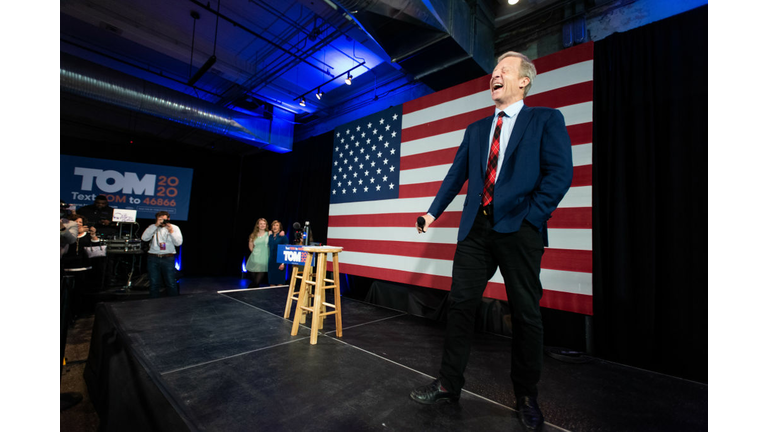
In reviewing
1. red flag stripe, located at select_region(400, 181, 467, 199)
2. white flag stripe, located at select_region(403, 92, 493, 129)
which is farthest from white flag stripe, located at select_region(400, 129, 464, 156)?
red flag stripe, located at select_region(400, 181, 467, 199)

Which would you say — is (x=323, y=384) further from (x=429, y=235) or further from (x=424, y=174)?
(x=424, y=174)

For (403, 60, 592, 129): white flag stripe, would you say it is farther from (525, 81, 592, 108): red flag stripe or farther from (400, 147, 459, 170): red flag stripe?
(400, 147, 459, 170): red flag stripe

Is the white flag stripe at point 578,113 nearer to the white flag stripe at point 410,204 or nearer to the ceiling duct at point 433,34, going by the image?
the white flag stripe at point 410,204

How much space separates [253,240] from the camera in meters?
4.62

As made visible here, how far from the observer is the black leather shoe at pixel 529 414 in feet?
3.76

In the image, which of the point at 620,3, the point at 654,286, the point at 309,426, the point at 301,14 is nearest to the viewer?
the point at 309,426

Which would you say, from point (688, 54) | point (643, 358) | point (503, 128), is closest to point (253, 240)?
point (503, 128)

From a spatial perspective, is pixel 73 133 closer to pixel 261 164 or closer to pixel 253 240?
pixel 261 164

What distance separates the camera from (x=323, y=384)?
4.66ft

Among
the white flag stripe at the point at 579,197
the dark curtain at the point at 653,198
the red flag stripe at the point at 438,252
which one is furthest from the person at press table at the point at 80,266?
the dark curtain at the point at 653,198

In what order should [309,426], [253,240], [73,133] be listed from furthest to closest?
[73,133]
[253,240]
[309,426]

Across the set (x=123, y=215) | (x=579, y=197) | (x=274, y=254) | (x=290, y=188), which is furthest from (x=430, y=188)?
(x=123, y=215)

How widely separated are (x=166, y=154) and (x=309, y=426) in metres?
8.22

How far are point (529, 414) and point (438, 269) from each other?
1872mm
